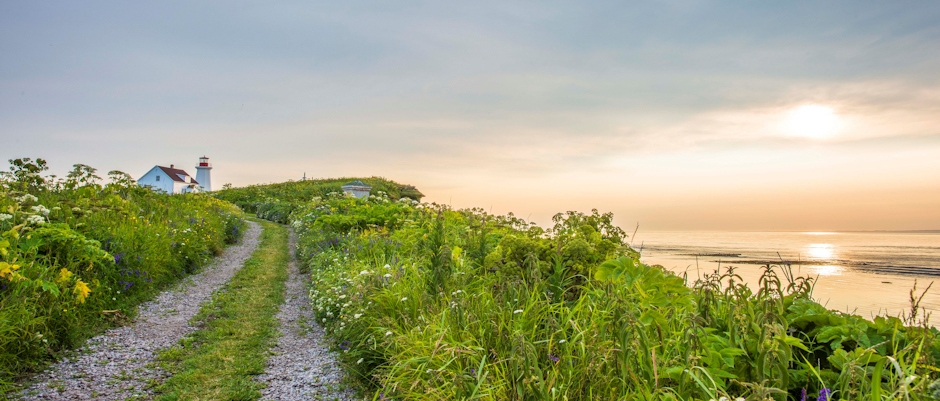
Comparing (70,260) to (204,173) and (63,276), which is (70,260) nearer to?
(63,276)

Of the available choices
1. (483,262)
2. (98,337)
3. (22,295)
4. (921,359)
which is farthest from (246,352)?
(921,359)

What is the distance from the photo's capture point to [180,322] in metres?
6.94

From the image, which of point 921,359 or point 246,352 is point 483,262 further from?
point 921,359

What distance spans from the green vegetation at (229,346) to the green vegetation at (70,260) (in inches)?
41.6

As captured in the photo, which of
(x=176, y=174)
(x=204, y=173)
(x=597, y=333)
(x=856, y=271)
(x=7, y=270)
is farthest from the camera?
(x=204, y=173)

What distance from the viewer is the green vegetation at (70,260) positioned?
4.92 m

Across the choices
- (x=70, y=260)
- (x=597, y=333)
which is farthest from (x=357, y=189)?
(x=597, y=333)

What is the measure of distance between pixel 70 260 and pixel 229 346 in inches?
88.7

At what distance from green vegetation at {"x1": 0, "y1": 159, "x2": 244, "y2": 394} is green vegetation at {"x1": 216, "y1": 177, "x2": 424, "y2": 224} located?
51.1ft

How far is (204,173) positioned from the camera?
2509 inches

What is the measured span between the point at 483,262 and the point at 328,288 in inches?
111

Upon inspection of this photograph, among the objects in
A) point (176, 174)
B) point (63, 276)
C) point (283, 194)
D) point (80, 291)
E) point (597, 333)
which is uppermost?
point (176, 174)

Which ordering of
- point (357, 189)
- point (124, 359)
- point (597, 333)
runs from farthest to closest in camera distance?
point (357, 189), point (124, 359), point (597, 333)

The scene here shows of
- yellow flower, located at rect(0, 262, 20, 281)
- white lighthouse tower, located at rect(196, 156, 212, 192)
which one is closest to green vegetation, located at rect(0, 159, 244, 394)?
yellow flower, located at rect(0, 262, 20, 281)
